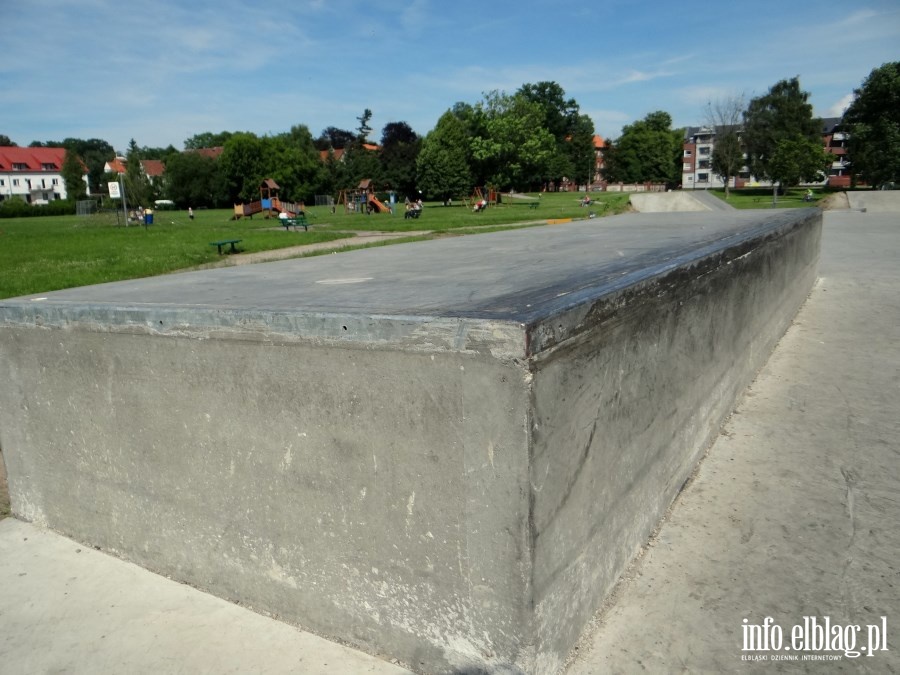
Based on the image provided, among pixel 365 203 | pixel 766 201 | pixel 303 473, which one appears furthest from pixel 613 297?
pixel 766 201

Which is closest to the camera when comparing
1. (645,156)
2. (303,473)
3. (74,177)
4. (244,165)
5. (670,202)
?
(303,473)

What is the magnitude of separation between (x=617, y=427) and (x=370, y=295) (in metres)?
1.19

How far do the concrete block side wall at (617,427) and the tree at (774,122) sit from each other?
274ft

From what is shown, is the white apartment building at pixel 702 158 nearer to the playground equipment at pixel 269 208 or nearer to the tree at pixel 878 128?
the tree at pixel 878 128

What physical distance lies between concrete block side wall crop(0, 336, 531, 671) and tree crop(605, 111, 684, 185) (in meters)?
118

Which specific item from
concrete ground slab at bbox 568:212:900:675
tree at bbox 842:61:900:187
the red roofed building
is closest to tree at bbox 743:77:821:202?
tree at bbox 842:61:900:187

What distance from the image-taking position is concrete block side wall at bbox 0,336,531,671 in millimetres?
2061

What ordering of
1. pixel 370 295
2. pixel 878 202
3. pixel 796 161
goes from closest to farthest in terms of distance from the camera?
pixel 370 295
pixel 878 202
pixel 796 161

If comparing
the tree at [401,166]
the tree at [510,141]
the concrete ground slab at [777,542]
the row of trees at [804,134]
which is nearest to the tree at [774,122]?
the row of trees at [804,134]

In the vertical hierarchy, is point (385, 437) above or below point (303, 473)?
above

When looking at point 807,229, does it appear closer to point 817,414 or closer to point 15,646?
point 817,414

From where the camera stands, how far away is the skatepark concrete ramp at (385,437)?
2.04 metres

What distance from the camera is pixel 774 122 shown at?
78188mm

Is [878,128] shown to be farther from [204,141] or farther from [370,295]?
[204,141]
